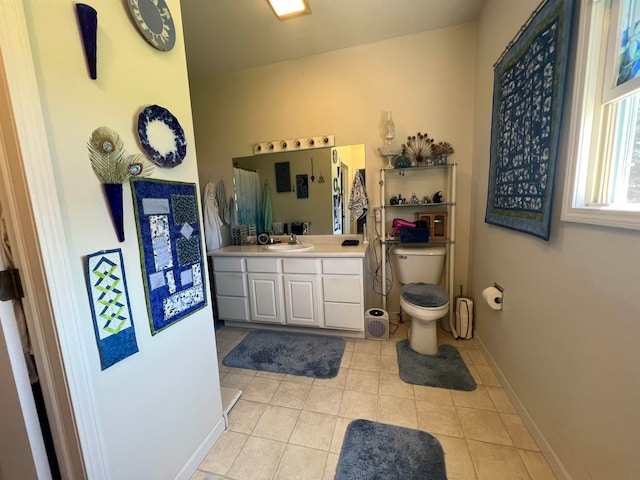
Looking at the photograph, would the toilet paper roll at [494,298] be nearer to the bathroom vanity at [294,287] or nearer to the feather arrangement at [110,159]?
the bathroom vanity at [294,287]

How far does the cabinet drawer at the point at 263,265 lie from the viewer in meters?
2.42

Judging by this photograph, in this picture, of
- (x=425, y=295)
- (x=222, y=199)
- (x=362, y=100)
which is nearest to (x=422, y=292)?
(x=425, y=295)

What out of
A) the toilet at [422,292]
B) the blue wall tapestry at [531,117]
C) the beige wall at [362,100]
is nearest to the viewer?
the blue wall tapestry at [531,117]

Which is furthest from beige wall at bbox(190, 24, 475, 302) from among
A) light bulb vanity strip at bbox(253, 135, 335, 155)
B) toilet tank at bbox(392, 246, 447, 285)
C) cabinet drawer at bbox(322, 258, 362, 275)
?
cabinet drawer at bbox(322, 258, 362, 275)

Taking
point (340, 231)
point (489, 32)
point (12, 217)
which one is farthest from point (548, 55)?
point (12, 217)

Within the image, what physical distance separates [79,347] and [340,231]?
2239 millimetres

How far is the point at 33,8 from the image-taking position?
71cm

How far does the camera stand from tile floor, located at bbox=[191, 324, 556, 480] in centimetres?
124

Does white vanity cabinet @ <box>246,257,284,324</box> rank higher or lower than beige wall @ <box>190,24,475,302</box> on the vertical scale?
lower

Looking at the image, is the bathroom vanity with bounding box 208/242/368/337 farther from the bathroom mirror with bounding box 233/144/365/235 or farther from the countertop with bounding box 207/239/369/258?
the bathroom mirror with bounding box 233/144/365/235

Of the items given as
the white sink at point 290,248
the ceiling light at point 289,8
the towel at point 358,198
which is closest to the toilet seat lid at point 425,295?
the towel at point 358,198

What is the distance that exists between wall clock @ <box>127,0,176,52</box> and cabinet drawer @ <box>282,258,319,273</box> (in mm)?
1677

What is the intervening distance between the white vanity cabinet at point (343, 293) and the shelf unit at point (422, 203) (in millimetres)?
417

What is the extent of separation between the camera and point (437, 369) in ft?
6.30
